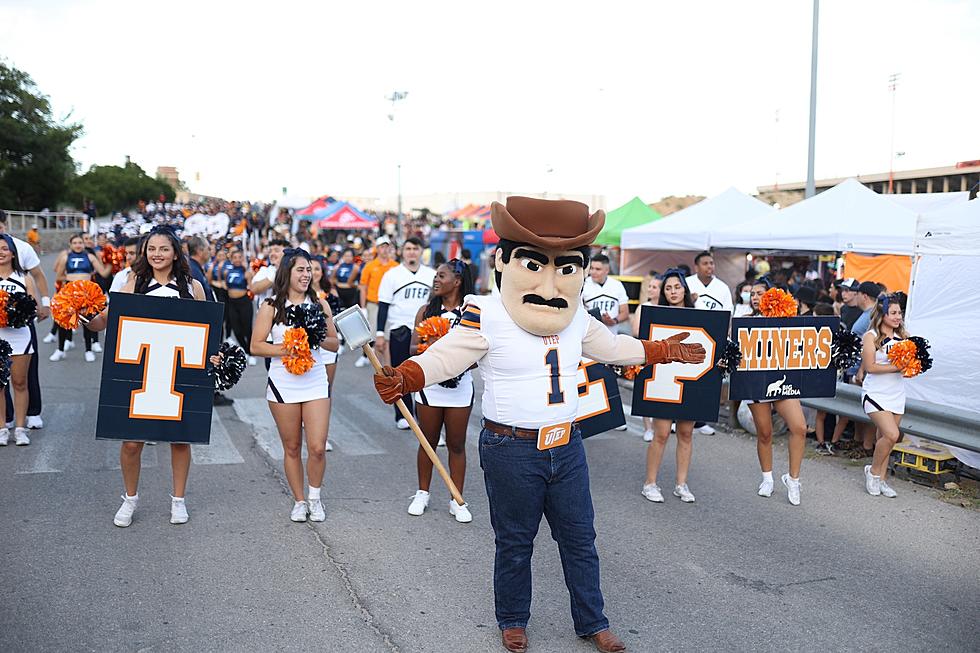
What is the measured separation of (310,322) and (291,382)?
0.46 m

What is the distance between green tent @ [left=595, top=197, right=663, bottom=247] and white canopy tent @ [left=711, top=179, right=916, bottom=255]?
19.4 ft

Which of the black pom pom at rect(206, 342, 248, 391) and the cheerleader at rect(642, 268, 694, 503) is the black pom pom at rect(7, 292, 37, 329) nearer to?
the black pom pom at rect(206, 342, 248, 391)

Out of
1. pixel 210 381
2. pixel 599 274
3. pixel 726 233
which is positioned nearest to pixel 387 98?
pixel 726 233

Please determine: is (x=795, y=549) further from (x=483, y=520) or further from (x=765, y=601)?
(x=483, y=520)

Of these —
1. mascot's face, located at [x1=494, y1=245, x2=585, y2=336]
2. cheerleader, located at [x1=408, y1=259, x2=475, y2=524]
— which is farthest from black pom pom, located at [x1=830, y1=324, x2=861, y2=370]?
mascot's face, located at [x1=494, y1=245, x2=585, y2=336]

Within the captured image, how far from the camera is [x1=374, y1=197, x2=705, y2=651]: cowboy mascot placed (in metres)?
3.96

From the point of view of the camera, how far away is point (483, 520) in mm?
5887

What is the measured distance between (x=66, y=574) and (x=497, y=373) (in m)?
2.80

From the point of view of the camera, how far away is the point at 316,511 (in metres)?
5.81

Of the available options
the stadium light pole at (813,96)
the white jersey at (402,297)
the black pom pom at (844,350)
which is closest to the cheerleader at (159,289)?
the white jersey at (402,297)

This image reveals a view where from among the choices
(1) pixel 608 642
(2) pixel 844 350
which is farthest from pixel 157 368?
(2) pixel 844 350

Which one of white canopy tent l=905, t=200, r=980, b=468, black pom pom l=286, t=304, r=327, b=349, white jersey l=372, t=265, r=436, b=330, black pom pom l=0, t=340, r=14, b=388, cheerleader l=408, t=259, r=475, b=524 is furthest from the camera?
white jersey l=372, t=265, r=436, b=330

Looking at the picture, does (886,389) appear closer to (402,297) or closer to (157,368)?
A: (402,297)

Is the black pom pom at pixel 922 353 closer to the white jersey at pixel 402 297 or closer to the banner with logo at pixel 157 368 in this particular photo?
the white jersey at pixel 402 297
